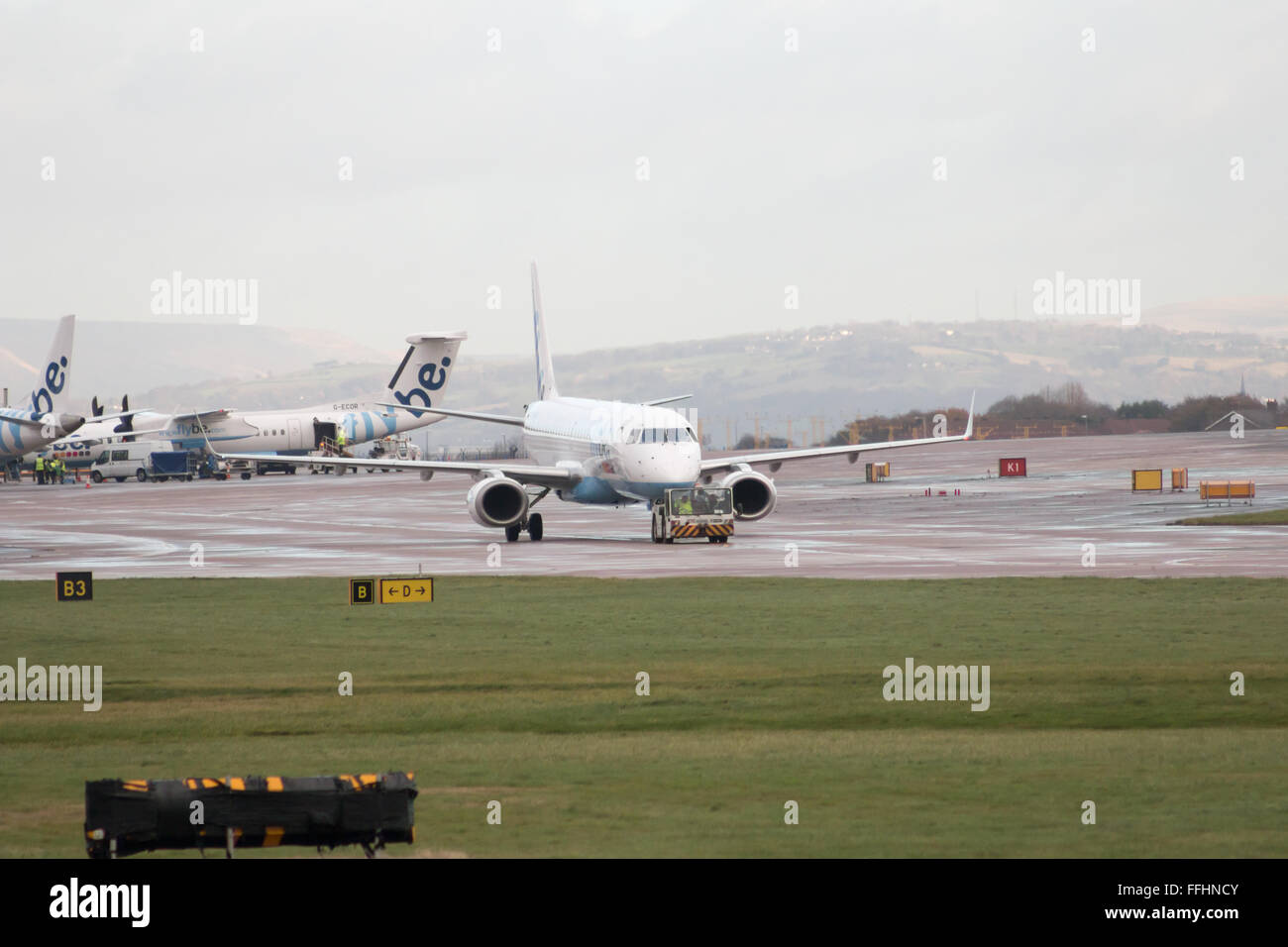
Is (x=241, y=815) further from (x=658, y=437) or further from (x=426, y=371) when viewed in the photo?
(x=426, y=371)

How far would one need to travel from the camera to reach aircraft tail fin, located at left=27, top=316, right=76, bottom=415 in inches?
4077

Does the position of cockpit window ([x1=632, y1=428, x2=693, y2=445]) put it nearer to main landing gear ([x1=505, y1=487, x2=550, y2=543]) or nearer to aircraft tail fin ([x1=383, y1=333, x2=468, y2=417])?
main landing gear ([x1=505, y1=487, x2=550, y2=543])

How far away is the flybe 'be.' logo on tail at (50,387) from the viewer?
340 ft

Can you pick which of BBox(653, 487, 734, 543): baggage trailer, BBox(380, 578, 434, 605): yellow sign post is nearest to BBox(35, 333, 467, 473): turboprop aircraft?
BBox(653, 487, 734, 543): baggage trailer

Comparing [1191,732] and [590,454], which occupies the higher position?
[590,454]

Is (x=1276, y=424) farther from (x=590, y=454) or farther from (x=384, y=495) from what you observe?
(x=590, y=454)

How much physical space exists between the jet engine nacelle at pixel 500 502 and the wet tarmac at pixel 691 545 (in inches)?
38.9

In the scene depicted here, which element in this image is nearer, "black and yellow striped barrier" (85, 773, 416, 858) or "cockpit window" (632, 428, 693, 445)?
"black and yellow striped barrier" (85, 773, 416, 858)

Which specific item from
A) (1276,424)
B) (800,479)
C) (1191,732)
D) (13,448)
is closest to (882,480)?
(800,479)

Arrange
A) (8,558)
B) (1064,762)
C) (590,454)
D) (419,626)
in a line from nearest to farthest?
1. (1064,762)
2. (419,626)
3. (8,558)
4. (590,454)

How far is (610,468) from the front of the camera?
50406mm

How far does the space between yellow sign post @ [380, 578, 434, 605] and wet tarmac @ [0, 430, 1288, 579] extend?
6.46 metres

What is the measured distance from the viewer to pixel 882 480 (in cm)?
9700

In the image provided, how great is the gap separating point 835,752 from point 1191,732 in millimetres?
4439
